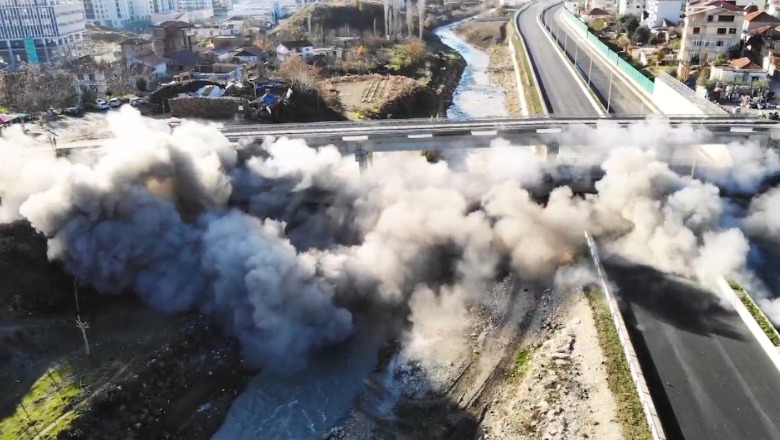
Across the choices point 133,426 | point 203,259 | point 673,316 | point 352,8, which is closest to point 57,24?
point 352,8

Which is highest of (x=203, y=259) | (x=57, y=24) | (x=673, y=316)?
(x=57, y=24)

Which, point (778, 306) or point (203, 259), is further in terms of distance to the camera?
point (203, 259)

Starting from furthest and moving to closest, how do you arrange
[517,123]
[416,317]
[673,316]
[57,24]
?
[57,24] → [517,123] → [416,317] → [673,316]

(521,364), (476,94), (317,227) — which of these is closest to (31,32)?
(476,94)

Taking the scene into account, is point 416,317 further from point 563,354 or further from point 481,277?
point 563,354

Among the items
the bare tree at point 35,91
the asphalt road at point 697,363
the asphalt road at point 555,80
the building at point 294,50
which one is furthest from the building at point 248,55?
the asphalt road at point 697,363

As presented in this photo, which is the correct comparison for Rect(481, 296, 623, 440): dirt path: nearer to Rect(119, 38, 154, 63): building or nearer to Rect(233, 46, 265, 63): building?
Rect(233, 46, 265, 63): building

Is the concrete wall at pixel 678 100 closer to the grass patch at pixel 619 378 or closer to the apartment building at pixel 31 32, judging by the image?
the grass patch at pixel 619 378

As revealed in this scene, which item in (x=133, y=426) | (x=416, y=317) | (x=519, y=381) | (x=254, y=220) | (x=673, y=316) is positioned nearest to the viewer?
A: (x=133, y=426)
